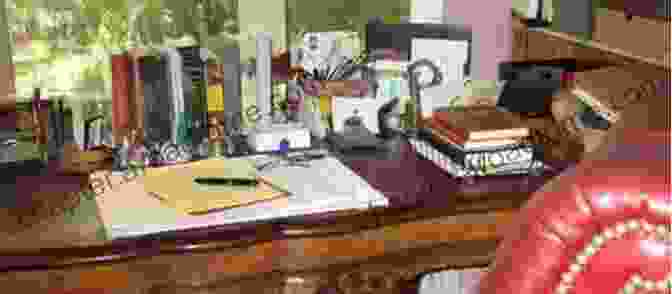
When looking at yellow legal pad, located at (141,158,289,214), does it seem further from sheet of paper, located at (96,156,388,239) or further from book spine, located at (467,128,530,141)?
book spine, located at (467,128,530,141)

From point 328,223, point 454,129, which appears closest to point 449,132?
point 454,129

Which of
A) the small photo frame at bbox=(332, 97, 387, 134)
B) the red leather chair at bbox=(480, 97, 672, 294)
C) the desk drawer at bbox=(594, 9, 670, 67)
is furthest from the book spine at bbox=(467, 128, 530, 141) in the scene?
the desk drawer at bbox=(594, 9, 670, 67)

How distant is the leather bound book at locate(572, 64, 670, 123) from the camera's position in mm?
1410

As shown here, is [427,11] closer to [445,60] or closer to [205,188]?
[445,60]

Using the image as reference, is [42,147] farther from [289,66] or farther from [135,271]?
[289,66]

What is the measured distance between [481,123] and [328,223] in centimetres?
42

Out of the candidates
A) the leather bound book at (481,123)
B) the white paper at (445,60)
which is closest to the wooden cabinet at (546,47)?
the white paper at (445,60)

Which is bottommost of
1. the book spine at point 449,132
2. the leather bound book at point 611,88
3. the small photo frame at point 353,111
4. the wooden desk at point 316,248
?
the wooden desk at point 316,248

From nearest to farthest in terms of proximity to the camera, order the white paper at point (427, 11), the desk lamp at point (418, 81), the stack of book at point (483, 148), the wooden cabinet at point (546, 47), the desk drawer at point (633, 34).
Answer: the stack of book at point (483, 148) → the desk lamp at point (418, 81) → the white paper at point (427, 11) → the desk drawer at point (633, 34) → the wooden cabinet at point (546, 47)

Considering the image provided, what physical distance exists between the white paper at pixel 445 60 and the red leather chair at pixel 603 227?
1153mm

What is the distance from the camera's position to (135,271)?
110cm

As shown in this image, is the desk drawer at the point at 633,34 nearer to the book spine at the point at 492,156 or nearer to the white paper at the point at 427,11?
the white paper at the point at 427,11

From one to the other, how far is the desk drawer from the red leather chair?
2546 mm

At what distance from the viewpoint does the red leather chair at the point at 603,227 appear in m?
0.47
